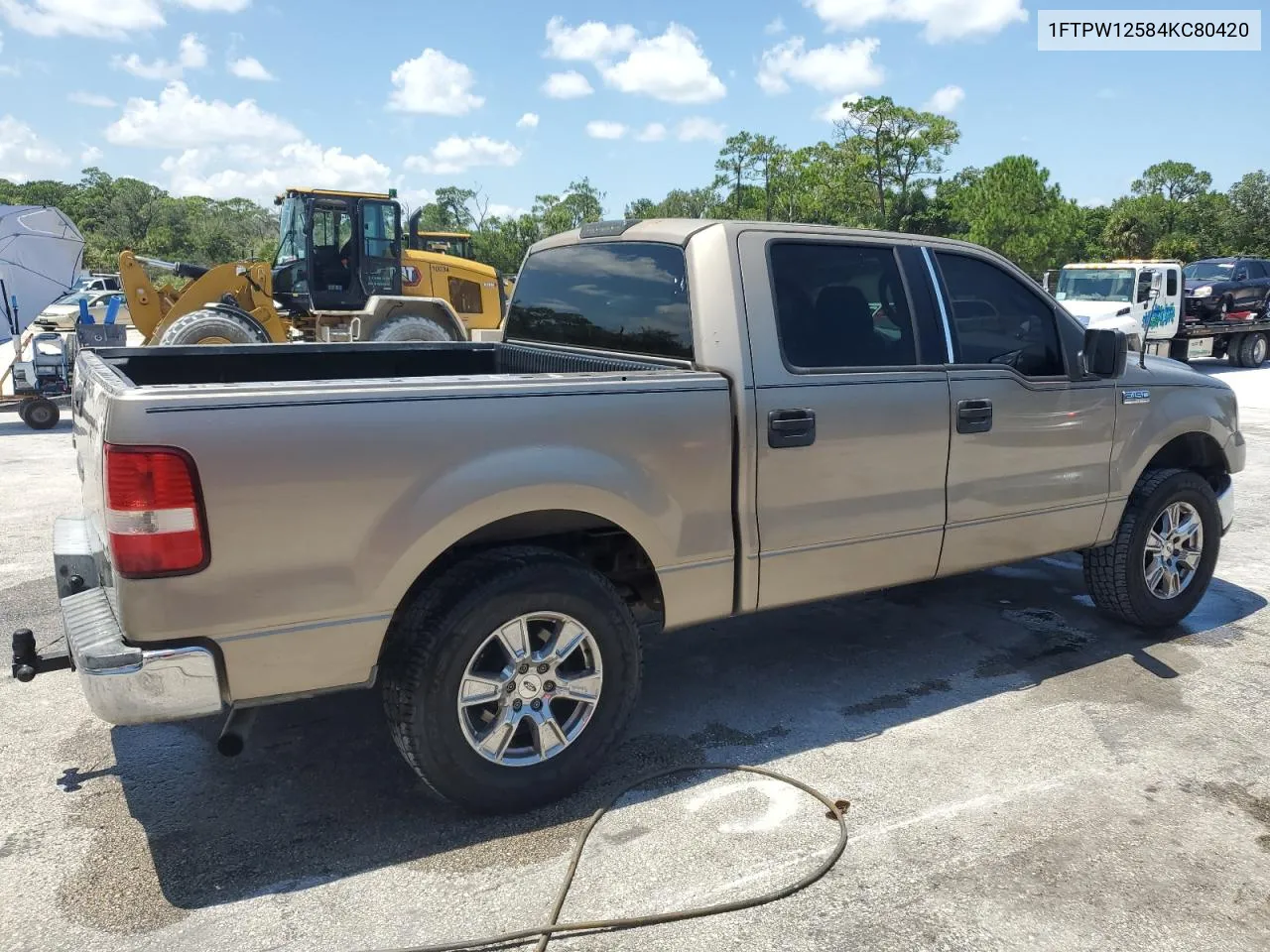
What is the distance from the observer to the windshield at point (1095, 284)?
62.0ft

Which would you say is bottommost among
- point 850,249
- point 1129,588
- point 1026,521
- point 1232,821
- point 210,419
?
point 1232,821

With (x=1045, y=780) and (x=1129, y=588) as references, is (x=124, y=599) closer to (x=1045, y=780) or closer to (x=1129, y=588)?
(x=1045, y=780)

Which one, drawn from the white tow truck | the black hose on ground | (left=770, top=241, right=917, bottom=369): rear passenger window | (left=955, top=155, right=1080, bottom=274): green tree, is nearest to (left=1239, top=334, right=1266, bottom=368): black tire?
the white tow truck

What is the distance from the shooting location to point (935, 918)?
2.65m

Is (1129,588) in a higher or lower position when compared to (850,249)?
lower

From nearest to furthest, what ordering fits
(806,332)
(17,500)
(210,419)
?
(210,419)
(806,332)
(17,500)

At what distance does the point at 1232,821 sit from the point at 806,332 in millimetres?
2257

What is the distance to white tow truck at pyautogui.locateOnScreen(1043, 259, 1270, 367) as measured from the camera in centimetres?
1836

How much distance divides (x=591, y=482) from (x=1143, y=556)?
3268mm

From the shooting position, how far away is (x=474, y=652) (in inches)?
118

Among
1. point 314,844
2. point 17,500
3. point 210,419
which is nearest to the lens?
point 210,419

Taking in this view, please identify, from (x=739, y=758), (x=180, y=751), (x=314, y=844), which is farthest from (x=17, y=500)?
(x=739, y=758)

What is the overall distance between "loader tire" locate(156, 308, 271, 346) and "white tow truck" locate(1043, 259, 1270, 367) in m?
14.4

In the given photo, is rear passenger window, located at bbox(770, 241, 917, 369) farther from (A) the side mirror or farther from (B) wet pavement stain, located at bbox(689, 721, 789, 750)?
(B) wet pavement stain, located at bbox(689, 721, 789, 750)
